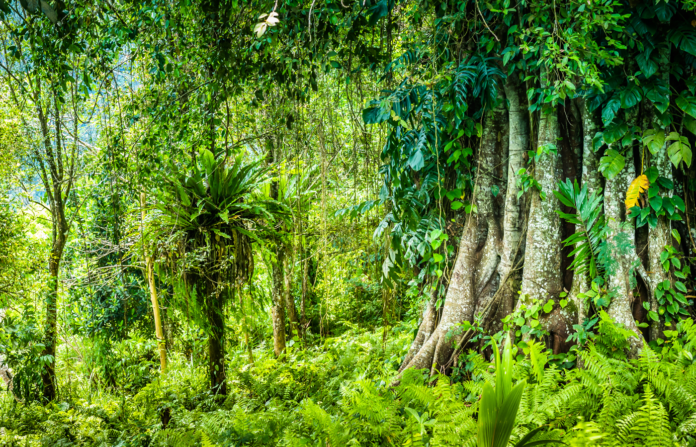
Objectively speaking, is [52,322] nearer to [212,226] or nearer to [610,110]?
[212,226]

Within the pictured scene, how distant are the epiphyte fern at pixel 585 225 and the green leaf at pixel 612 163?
0.47 feet

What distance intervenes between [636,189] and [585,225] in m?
0.32

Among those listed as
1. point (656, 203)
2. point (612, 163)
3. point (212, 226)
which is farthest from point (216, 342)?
point (656, 203)

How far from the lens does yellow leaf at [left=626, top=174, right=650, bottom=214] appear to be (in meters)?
2.30

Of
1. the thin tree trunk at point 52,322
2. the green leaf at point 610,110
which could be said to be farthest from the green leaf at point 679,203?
the thin tree trunk at point 52,322

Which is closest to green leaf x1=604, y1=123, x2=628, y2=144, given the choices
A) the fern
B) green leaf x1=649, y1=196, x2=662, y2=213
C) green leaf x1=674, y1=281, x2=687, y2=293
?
green leaf x1=649, y1=196, x2=662, y2=213

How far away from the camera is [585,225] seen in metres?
2.45

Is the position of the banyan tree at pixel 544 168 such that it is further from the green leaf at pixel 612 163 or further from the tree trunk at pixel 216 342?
the tree trunk at pixel 216 342

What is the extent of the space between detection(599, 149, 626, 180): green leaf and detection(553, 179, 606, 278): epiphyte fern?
5.7 inches

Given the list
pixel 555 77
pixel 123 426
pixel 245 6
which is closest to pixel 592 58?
pixel 555 77

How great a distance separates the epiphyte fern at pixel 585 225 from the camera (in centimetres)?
241

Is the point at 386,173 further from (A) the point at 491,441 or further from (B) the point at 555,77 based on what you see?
(A) the point at 491,441

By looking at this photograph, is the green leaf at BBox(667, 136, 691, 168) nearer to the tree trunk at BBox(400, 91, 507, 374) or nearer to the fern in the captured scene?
the tree trunk at BBox(400, 91, 507, 374)

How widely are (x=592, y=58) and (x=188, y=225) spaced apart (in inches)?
Answer: 127
